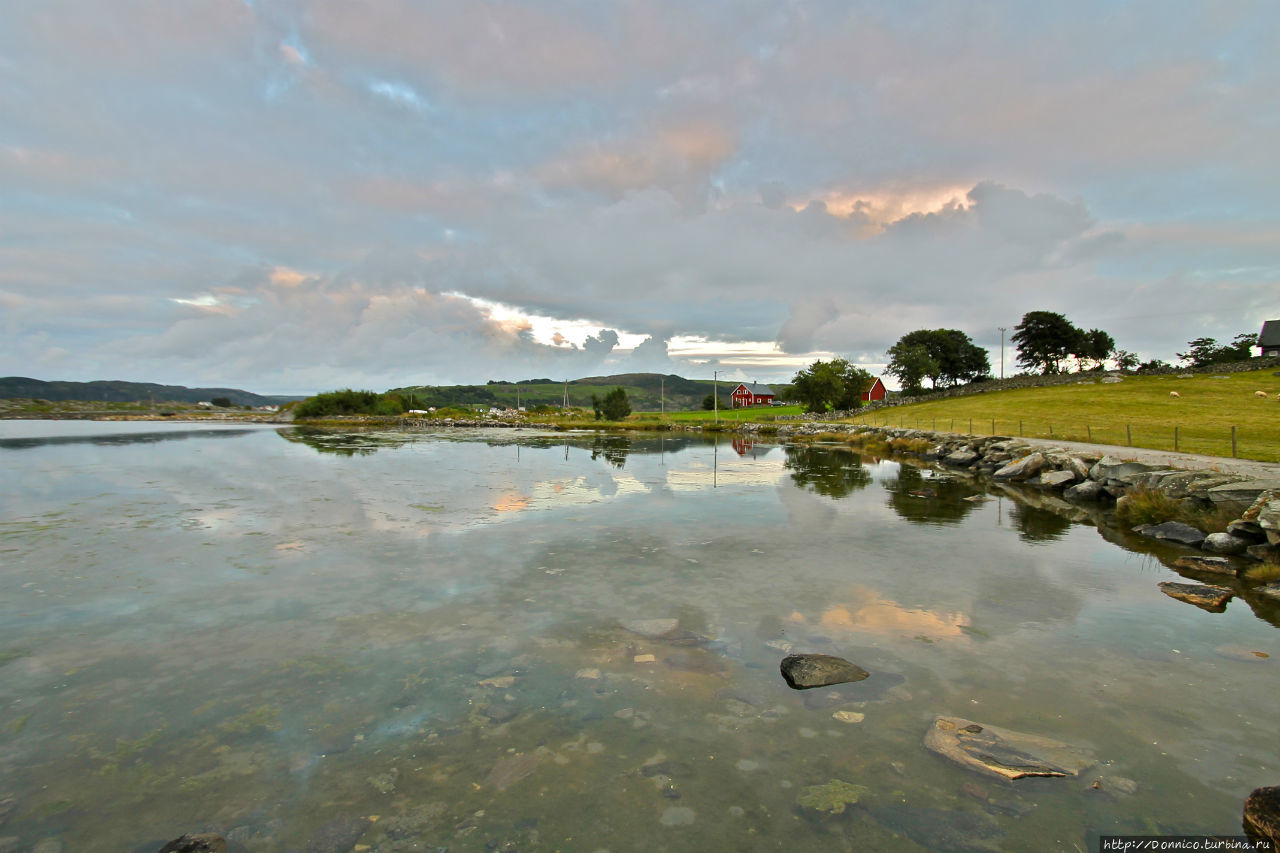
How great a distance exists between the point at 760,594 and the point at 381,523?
9853 mm

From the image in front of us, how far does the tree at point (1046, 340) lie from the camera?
259ft

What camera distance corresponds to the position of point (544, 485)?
21688 millimetres

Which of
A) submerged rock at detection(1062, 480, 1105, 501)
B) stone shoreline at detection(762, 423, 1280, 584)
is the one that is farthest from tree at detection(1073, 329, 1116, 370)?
submerged rock at detection(1062, 480, 1105, 501)

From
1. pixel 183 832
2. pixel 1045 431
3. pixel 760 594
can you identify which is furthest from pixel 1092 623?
pixel 1045 431

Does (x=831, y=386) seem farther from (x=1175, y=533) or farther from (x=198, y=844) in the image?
(x=198, y=844)

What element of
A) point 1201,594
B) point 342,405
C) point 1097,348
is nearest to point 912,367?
point 1097,348

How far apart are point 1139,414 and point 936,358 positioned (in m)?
48.1

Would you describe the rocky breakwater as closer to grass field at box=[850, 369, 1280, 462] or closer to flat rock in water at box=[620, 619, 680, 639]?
grass field at box=[850, 369, 1280, 462]

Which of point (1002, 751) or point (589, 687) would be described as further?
point (589, 687)

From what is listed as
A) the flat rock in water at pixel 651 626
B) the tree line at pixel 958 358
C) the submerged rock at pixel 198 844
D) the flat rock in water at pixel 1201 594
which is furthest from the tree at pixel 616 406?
the submerged rock at pixel 198 844

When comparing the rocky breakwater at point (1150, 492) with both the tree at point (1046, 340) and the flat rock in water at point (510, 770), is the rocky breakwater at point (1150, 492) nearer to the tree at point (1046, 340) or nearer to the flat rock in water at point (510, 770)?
the flat rock in water at point (510, 770)

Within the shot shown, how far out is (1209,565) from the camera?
10.9 meters

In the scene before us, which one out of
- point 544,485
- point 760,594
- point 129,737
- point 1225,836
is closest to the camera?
point 1225,836

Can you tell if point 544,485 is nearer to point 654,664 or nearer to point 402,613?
point 402,613
